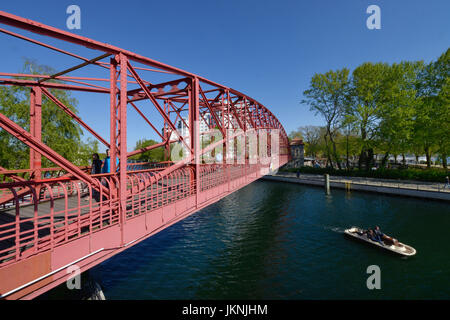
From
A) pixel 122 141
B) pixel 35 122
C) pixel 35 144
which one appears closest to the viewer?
pixel 35 144

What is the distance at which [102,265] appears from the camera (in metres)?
13.6

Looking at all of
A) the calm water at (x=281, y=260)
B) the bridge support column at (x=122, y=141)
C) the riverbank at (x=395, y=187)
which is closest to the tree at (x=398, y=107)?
the riverbank at (x=395, y=187)

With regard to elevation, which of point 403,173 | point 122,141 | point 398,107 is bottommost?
point 403,173

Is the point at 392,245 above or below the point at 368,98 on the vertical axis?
below

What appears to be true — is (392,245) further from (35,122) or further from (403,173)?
(403,173)

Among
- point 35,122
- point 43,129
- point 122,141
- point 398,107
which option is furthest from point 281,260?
point 398,107

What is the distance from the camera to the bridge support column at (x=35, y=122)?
375 inches

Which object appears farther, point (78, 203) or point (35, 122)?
point (35, 122)

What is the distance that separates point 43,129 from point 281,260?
25.2 meters

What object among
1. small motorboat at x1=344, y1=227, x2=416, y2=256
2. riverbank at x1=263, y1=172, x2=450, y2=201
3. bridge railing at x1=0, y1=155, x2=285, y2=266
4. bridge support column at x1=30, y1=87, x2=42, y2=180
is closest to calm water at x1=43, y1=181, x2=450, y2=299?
small motorboat at x1=344, y1=227, x2=416, y2=256

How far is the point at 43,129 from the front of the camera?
21.9 m

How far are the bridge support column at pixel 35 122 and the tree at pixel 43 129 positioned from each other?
13784 millimetres

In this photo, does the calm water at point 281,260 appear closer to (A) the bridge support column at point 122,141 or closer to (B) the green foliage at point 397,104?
(A) the bridge support column at point 122,141

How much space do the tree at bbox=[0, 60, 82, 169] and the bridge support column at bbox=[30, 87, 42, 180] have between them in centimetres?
1378
